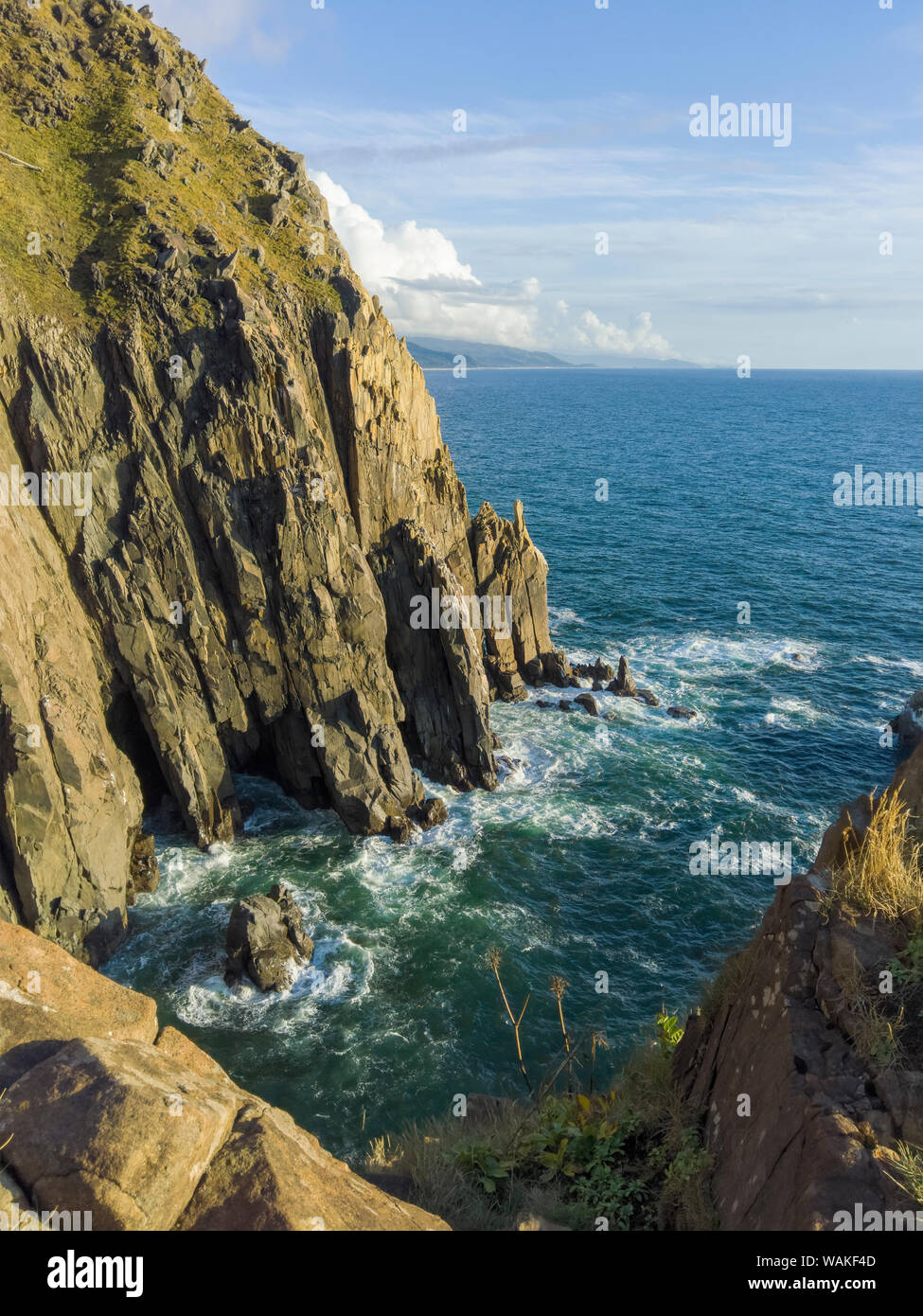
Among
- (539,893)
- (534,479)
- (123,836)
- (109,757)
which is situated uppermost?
(534,479)

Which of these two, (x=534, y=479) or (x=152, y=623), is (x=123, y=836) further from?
(x=534, y=479)

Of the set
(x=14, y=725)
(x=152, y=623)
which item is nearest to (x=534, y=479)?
(x=152, y=623)
